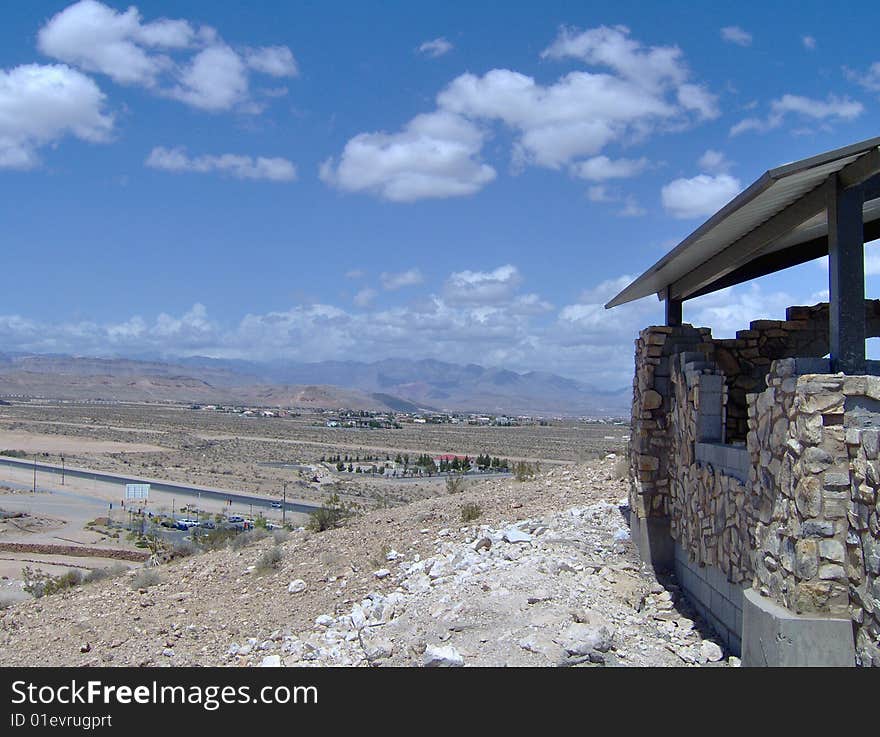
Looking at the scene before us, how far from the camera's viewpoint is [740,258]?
30.0ft

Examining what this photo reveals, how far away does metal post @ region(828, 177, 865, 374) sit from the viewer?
6.37 m

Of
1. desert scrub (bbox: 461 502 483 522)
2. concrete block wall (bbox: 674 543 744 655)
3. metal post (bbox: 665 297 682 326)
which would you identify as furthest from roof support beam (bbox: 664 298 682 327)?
desert scrub (bbox: 461 502 483 522)

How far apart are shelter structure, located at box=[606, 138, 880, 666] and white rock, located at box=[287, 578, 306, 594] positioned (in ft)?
19.7

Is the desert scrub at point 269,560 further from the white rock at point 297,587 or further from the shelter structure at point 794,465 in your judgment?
the shelter structure at point 794,465

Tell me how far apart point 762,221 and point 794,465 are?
3.03m

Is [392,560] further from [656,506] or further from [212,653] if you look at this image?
[656,506]

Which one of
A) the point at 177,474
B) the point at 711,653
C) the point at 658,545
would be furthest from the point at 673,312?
the point at 177,474

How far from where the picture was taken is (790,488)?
20.4 feet

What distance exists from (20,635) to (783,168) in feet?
43.7

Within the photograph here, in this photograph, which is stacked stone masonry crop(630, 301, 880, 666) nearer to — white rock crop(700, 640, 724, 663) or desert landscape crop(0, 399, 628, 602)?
white rock crop(700, 640, 724, 663)

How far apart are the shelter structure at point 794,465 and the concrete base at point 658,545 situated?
532 millimetres

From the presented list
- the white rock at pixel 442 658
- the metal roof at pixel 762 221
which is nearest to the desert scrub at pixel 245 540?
the metal roof at pixel 762 221

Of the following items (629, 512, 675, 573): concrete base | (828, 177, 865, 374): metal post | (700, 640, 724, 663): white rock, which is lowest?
(700, 640, 724, 663): white rock
